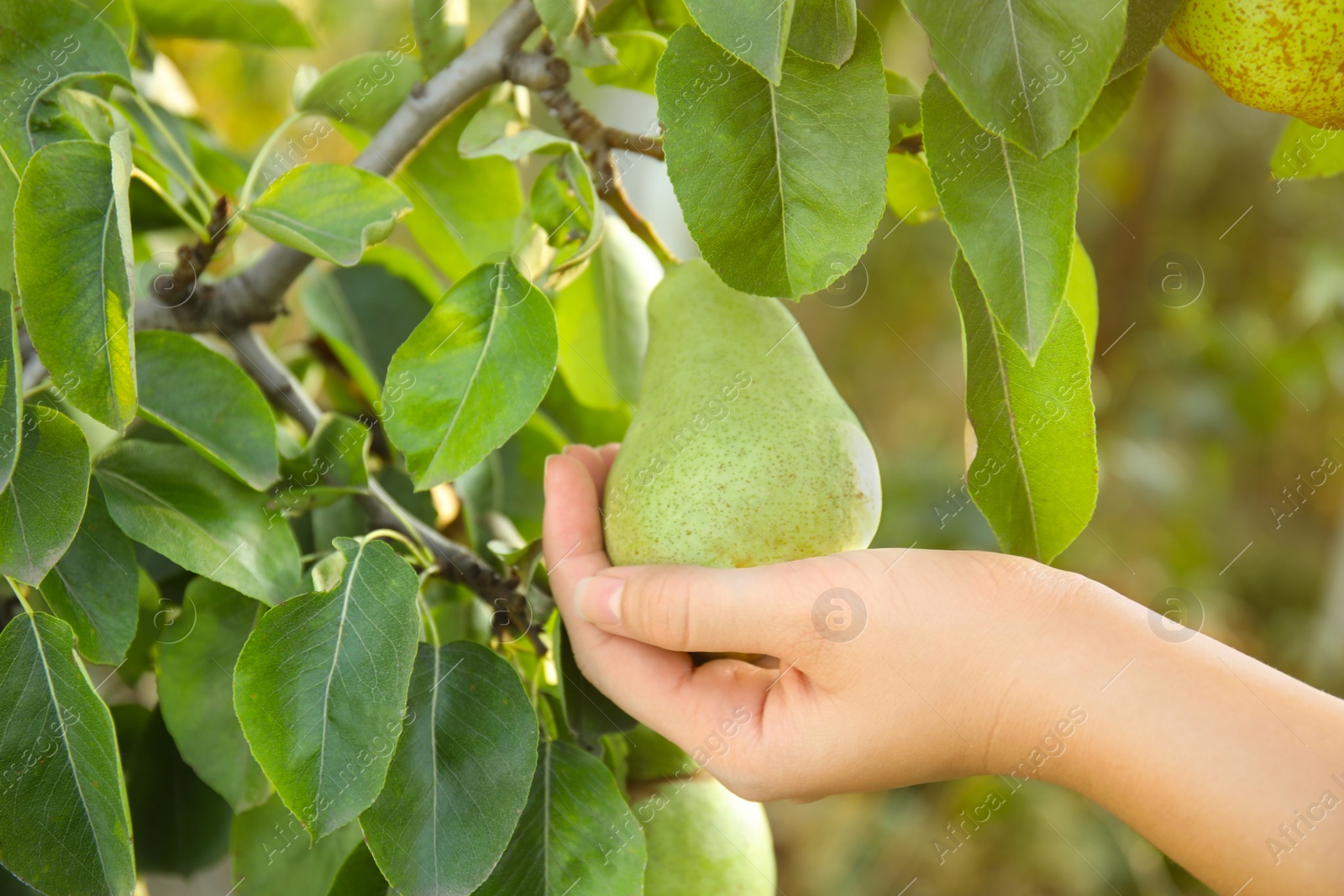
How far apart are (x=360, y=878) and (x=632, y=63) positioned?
433 mm

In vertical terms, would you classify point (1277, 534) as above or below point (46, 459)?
below

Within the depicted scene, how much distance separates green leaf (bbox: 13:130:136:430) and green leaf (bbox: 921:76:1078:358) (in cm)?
30

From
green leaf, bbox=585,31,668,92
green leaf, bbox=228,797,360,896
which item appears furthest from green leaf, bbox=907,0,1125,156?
green leaf, bbox=228,797,360,896

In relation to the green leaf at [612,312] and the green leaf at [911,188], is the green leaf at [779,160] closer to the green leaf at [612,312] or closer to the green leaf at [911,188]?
the green leaf at [911,188]

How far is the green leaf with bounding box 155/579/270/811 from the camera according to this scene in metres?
0.43

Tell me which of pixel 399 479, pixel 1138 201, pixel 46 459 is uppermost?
pixel 46 459

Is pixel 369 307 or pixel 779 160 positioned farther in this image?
pixel 369 307

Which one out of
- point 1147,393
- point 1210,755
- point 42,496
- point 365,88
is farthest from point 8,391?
point 1147,393

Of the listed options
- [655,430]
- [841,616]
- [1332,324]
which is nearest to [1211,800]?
[841,616]

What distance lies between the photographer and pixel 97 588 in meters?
0.39

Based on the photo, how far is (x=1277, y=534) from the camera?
3.05m

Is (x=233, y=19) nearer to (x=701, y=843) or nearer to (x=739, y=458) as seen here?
(x=739, y=458)

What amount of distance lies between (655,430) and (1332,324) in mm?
1469

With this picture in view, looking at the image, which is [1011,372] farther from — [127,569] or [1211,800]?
[127,569]
